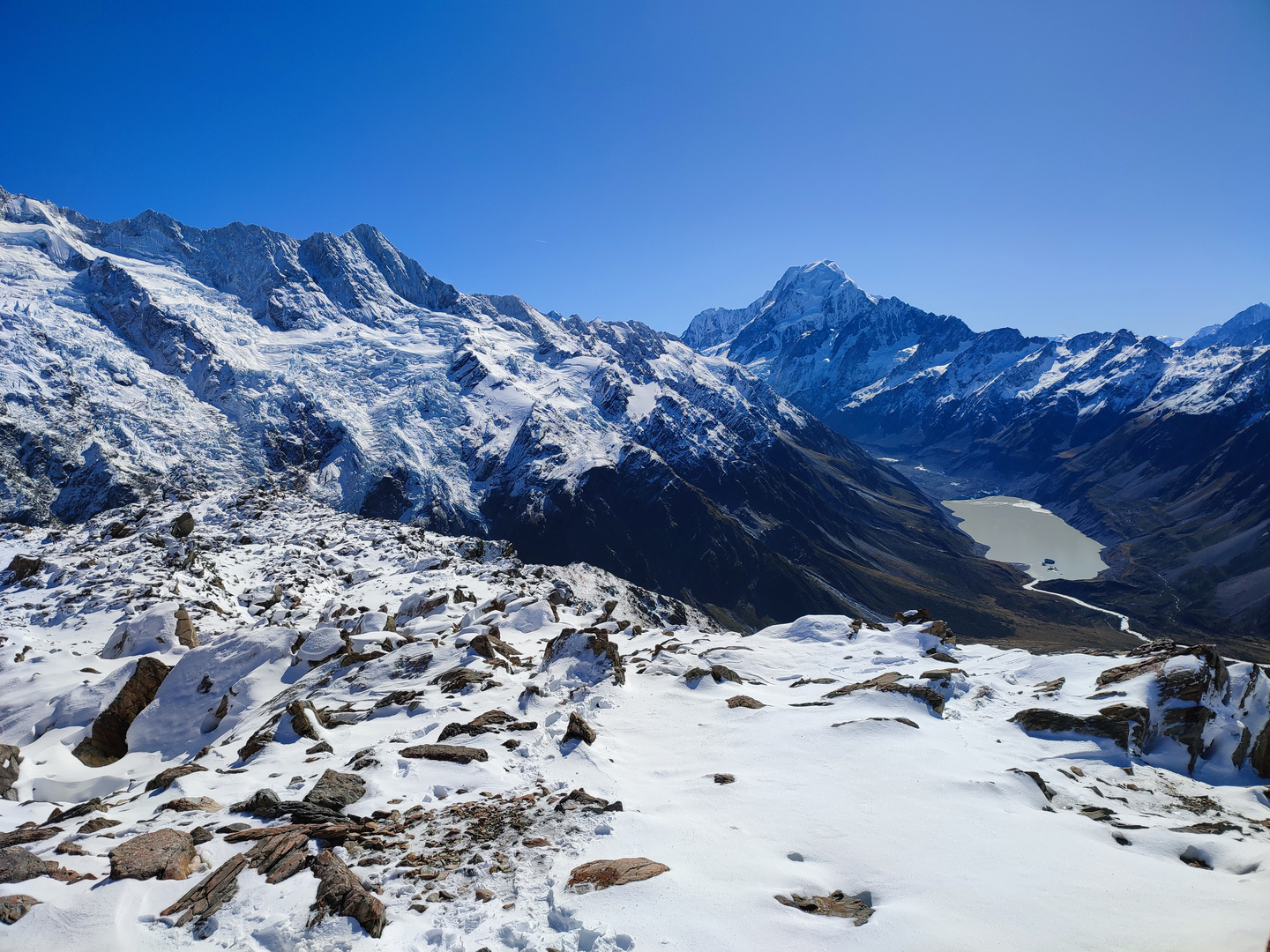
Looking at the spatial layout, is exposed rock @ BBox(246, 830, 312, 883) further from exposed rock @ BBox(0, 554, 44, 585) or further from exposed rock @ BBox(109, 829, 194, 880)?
exposed rock @ BBox(0, 554, 44, 585)

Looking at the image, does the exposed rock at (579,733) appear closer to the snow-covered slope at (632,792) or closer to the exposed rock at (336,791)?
the snow-covered slope at (632,792)

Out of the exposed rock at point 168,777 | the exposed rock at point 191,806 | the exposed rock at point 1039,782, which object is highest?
the exposed rock at point 191,806

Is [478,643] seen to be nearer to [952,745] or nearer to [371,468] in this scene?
[952,745]

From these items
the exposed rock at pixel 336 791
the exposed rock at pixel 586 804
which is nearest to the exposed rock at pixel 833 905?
the exposed rock at pixel 586 804

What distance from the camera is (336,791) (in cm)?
1181

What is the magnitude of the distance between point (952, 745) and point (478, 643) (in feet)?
58.2

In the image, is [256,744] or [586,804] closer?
[586,804]

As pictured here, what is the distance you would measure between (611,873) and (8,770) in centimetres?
1905

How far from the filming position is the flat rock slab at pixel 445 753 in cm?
Answer: 1398

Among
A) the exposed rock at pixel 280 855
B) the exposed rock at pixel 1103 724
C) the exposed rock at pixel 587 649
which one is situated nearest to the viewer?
the exposed rock at pixel 280 855

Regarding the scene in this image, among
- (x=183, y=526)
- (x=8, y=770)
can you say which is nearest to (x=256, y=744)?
(x=8, y=770)

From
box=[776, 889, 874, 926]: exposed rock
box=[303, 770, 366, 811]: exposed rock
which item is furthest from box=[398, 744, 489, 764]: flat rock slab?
box=[776, 889, 874, 926]: exposed rock

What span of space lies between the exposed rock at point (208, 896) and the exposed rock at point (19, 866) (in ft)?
7.72

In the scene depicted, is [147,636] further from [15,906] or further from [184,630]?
[15,906]
